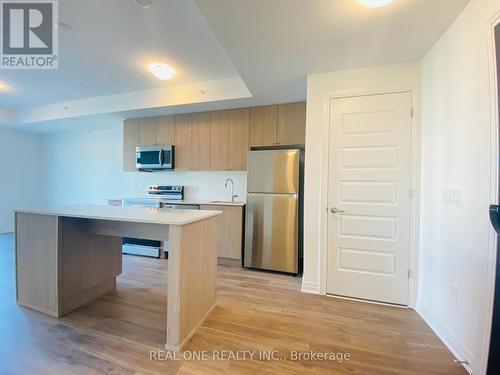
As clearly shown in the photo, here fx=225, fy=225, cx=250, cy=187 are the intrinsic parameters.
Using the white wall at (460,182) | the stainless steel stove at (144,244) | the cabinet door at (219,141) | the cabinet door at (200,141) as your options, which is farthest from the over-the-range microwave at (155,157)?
the white wall at (460,182)

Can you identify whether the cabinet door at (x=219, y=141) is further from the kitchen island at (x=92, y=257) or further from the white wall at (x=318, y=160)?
the kitchen island at (x=92, y=257)

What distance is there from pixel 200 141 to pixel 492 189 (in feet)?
11.2

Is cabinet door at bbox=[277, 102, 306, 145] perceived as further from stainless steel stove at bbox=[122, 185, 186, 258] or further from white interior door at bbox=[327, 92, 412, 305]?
stainless steel stove at bbox=[122, 185, 186, 258]

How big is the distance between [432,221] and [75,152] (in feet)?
21.9

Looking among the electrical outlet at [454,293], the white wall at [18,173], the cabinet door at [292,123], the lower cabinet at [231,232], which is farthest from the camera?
the white wall at [18,173]

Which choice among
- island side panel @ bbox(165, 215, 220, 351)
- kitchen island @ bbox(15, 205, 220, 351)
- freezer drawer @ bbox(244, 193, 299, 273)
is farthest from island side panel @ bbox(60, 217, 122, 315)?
freezer drawer @ bbox(244, 193, 299, 273)

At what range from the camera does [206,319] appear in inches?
76.0

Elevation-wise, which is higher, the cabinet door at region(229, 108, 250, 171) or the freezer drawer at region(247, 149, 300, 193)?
the cabinet door at region(229, 108, 250, 171)

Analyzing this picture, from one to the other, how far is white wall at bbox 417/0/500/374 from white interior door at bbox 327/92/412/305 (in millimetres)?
187

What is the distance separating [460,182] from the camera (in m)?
1.56

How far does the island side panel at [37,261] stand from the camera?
1884 millimetres

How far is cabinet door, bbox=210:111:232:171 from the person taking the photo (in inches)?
142

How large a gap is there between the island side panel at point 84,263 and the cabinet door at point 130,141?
2.13 meters

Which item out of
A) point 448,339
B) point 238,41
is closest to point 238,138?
point 238,41
